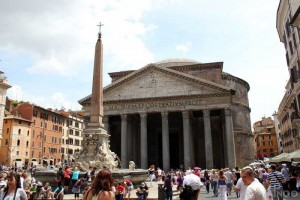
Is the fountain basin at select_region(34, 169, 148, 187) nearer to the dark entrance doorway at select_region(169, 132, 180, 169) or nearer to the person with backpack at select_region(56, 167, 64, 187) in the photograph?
the person with backpack at select_region(56, 167, 64, 187)

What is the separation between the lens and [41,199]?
7.87m

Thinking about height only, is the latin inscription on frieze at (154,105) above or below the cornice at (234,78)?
below

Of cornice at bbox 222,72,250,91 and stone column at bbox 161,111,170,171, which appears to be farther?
cornice at bbox 222,72,250,91

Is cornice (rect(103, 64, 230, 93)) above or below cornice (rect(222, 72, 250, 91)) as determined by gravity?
below

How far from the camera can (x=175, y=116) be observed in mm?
31781

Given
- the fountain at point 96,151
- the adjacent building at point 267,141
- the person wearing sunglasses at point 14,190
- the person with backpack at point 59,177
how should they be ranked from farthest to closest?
the adjacent building at point 267,141, the fountain at point 96,151, the person with backpack at point 59,177, the person wearing sunglasses at point 14,190

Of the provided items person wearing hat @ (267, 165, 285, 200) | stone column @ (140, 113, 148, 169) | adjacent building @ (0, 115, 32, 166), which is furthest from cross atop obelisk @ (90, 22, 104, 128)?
adjacent building @ (0, 115, 32, 166)

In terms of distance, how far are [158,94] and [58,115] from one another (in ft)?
77.7

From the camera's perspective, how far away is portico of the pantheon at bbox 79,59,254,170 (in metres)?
25.6

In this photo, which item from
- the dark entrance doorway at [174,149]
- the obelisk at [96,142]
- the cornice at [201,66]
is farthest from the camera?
the cornice at [201,66]

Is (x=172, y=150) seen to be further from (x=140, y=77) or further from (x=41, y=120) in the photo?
(x=41, y=120)

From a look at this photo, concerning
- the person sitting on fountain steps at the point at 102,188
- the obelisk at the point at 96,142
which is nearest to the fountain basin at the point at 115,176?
the obelisk at the point at 96,142

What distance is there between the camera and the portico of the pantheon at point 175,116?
25594mm

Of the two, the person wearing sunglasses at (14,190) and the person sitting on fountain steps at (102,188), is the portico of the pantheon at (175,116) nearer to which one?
the person wearing sunglasses at (14,190)
